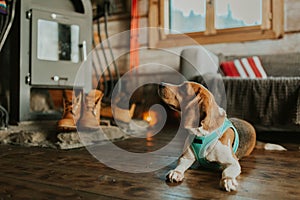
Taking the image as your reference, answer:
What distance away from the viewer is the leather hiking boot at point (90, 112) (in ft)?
6.51

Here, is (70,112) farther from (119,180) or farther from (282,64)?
(282,64)

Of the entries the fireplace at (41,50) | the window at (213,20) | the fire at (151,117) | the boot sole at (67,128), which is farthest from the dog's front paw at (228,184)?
the window at (213,20)

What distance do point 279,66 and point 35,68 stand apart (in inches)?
77.9

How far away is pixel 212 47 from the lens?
11.0ft

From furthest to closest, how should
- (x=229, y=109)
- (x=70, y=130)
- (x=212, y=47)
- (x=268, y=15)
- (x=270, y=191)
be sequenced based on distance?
1. (x=212, y=47)
2. (x=268, y=15)
3. (x=229, y=109)
4. (x=70, y=130)
5. (x=270, y=191)

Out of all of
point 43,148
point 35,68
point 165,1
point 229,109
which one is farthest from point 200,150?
point 165,1

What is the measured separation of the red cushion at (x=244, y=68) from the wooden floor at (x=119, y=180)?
4.59 feet

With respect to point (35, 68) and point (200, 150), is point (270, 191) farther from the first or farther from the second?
point (35, 68)

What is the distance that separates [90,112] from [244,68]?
1535mm

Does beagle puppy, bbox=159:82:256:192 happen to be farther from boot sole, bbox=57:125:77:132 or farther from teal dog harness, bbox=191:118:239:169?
boot sole, bbox=57:125:77:132

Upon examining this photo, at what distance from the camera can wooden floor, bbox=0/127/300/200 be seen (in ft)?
3.04

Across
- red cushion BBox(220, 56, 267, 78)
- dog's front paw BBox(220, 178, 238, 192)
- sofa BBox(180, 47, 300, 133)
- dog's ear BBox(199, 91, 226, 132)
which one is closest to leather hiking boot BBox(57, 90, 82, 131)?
sofa BBox(180, 47, 300, 133)

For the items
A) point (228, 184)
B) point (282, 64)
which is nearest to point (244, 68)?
point (282, 64)

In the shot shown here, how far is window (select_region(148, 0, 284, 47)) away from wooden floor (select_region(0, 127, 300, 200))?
73.6 inches
